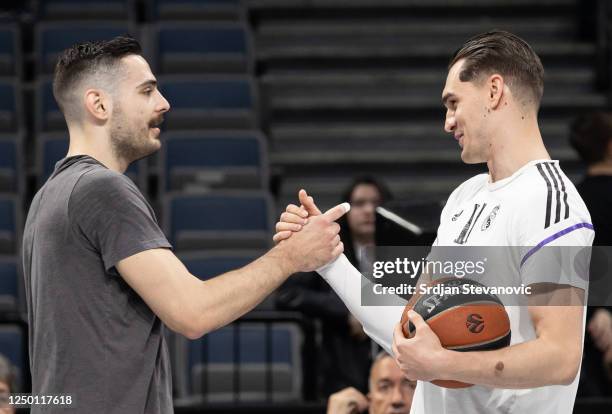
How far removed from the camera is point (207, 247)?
6980 mm

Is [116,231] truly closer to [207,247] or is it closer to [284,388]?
[284,388]

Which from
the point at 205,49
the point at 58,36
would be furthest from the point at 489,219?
the point at 58,36

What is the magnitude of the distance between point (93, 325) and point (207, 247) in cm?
402

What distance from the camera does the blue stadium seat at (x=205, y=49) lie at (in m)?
8.38

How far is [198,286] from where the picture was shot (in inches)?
119

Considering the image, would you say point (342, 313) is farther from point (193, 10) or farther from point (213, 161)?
point (193, 10)

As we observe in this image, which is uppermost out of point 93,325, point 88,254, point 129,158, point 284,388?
point 129,158

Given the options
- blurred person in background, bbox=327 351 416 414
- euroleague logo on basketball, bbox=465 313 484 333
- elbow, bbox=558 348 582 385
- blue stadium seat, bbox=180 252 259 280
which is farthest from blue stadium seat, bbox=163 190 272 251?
elbow, bbox=558 348 582 385

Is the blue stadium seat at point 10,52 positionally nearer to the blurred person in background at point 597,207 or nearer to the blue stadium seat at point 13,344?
the blue stadium seat at point 13,344

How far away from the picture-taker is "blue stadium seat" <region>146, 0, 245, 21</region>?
348 inches

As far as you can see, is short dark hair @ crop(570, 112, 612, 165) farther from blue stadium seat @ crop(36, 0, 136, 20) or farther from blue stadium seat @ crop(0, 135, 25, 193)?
blue stadium seat @ crop(36, 0, 136, 20)

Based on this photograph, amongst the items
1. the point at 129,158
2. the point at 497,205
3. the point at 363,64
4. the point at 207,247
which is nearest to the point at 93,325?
the point at 129,158

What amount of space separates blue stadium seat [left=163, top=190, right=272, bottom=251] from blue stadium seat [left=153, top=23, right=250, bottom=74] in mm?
1724

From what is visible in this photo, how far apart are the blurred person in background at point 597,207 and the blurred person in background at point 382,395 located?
0.91 m
